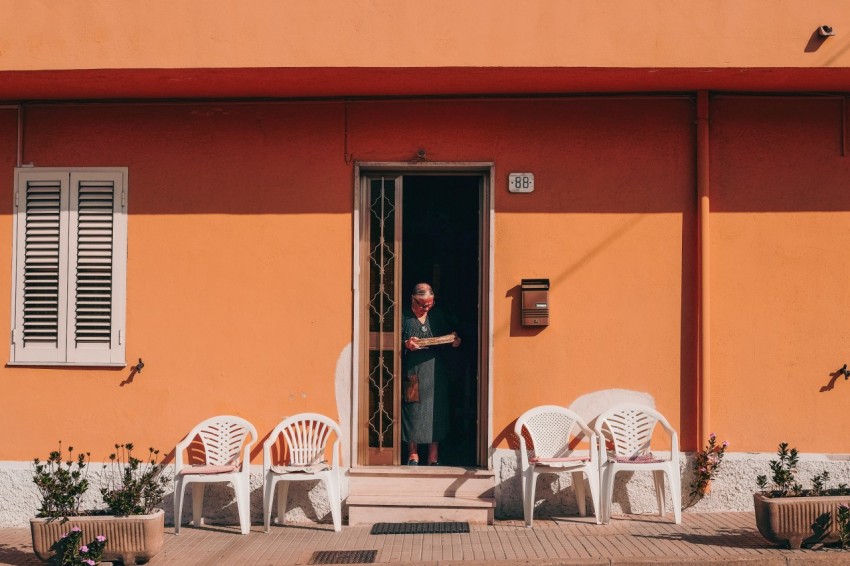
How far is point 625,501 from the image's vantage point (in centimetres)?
814

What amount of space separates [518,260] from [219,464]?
2.98 metres

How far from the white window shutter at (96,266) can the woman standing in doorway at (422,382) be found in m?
2.41

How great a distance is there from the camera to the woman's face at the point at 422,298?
8.54 meters

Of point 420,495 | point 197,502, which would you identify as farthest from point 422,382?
point 197,502

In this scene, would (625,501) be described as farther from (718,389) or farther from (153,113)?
(153,113)

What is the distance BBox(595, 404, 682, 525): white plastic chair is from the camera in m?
7.71

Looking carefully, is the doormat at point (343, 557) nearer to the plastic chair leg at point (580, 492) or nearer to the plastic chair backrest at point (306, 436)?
the plastic chair backrest at point (306, 436)

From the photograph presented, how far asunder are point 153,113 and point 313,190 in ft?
4.96

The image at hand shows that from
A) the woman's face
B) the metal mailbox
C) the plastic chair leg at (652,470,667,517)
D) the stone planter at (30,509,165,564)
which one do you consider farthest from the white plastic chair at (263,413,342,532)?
the plastic chair leg at (652,470,667,517)

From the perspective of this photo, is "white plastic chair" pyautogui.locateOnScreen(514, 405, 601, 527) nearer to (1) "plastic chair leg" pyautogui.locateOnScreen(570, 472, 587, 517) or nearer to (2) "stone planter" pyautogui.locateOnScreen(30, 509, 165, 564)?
(1) "plastic chair leg" pyautogui.locateOnScreen(570, 472, 587, 517)

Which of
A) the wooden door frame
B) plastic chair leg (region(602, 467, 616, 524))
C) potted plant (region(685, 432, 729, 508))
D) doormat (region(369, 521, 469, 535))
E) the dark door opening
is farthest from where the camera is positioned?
the dark door opening
